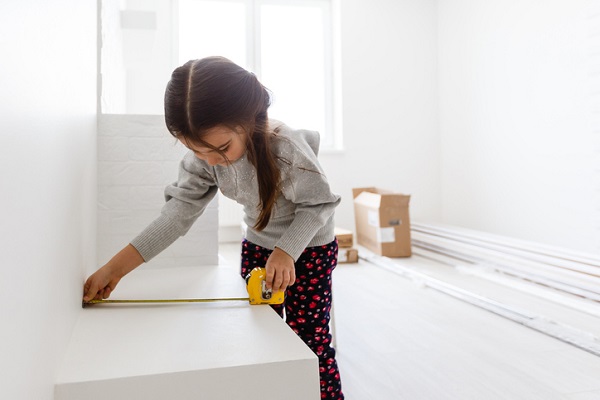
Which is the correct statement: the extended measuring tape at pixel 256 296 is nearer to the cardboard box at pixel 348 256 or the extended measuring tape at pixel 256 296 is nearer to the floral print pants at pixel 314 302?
the floral print pants at pixel 314 302

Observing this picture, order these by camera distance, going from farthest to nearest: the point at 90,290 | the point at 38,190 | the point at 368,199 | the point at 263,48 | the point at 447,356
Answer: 1. the point at 263,48
2. the point at 368,199
3. the point at 447,356
4. the point at 90,290
5. the point at 38,190

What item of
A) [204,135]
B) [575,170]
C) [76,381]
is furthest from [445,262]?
[76,381]

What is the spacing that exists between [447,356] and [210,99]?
1142 millimetres

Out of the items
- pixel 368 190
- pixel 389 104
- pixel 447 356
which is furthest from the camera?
pixel 389 104

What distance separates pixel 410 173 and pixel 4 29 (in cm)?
417

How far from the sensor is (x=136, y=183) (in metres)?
1.37

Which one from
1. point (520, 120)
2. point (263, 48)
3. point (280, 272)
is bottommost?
point (280, 272)

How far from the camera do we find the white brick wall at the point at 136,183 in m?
1.34

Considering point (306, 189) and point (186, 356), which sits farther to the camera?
point (306, 189)

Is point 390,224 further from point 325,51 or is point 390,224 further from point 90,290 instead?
point 90,290

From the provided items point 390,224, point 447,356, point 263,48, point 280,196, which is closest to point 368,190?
point 390,224

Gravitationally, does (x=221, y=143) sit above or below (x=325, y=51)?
below

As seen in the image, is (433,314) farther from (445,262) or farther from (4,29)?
(4,29)

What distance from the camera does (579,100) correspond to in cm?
294
